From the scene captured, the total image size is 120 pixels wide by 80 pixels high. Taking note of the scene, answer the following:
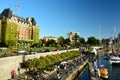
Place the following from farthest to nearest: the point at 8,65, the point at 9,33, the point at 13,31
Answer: the point at 13,31, the point at 9,33, the point at 8,65

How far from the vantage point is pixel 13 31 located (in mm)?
113250

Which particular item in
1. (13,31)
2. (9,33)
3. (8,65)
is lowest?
(8,65)

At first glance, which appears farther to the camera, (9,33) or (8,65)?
(9,33)

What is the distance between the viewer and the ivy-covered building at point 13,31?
109431 millimetres

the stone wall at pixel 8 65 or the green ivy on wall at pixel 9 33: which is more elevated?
the green ivy on wall at pixel 9 33

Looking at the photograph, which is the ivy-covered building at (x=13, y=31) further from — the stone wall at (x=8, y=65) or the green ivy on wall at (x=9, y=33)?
the stone wall at (x=8, y=65)

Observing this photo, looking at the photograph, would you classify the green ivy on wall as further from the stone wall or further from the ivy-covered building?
the stone wall

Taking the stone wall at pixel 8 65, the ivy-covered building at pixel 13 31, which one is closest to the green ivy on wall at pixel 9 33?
the ivy-covered building at pixel 13 31

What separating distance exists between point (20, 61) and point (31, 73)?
4361 mm

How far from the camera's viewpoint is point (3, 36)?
110m

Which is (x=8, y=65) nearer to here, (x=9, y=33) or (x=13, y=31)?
(x=9, y=33)

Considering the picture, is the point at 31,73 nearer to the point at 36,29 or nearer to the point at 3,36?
the point at 3,36

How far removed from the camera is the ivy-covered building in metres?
109

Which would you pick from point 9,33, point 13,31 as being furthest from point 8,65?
point 13,31
